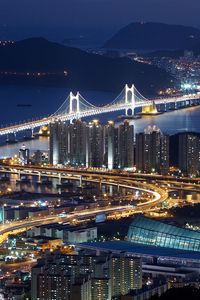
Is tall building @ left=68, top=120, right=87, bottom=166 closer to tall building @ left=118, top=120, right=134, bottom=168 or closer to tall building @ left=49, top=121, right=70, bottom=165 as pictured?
tall building @ left=49, top=121, right=70, bottom=165

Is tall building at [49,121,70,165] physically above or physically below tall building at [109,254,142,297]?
above

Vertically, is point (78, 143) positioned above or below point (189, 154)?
above

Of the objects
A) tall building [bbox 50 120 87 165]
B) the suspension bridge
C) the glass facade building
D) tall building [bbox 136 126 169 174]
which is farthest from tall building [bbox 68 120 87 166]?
the glass facade building

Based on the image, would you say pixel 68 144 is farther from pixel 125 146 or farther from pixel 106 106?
pixel 106 106

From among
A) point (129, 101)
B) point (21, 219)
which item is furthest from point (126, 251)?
point (129, 101)

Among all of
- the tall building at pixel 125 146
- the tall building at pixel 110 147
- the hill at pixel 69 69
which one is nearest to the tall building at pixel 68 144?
the tall building at pixel 110 147

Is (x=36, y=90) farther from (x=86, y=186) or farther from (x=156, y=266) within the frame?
(x=156, y=266)

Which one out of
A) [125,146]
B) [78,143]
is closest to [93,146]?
[78,143]
